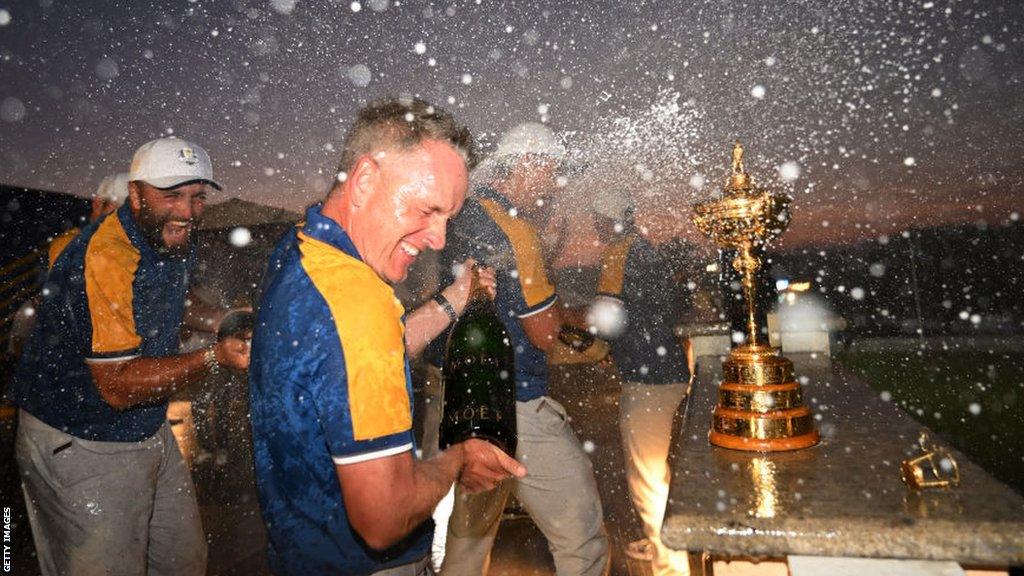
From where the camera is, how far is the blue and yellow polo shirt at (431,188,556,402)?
340 centimetres

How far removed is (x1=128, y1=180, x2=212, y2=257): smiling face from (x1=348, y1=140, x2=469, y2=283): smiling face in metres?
2.28

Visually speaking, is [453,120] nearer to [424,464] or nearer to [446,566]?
[424,464]

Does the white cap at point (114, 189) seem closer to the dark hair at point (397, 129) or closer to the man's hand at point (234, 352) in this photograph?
the man's hand at point (234, 352)

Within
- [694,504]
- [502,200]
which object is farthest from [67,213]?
[694,504]

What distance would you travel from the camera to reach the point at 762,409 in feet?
5.54

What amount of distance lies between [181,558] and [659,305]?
3.85 m

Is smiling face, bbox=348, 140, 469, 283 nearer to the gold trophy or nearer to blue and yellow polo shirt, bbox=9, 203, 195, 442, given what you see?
the gold trophy

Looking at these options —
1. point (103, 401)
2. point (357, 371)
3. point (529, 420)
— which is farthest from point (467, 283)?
point (103, 401)

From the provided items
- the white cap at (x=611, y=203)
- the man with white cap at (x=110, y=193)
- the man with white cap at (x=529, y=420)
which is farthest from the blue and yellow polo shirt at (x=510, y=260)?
the man with white cap at (x=110, y=193)

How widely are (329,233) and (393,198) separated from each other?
0.74ft

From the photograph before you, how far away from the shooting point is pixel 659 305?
175 inches

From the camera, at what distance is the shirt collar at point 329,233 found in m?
1.49

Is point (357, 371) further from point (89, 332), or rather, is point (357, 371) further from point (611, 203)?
point (611, 203)

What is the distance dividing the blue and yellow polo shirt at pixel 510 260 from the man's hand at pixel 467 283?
521mm
